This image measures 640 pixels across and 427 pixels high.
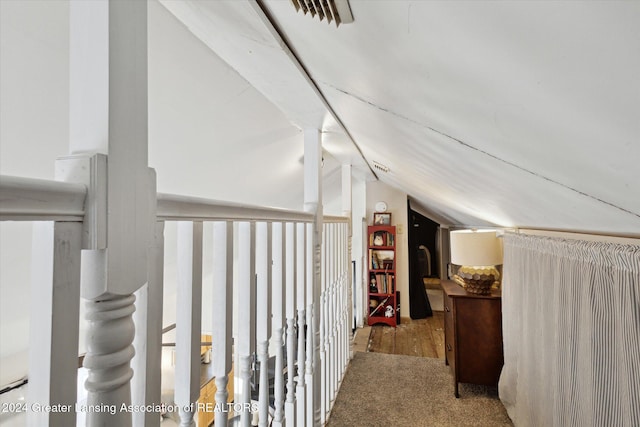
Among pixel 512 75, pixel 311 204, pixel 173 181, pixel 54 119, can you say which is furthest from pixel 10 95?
pixel 512 75

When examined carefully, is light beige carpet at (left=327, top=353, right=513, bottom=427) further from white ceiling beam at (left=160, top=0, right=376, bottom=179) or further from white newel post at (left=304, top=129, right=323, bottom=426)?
white ceiling beam at (left=160, top=0, right=376, bottom=179)

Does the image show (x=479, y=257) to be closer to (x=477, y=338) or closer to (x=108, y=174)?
(x=477, y=338)

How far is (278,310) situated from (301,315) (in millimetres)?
301

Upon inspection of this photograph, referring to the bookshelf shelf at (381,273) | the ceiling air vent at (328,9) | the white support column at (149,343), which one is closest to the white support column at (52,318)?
the white support column at (149,343)

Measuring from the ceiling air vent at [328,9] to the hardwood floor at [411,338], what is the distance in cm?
316

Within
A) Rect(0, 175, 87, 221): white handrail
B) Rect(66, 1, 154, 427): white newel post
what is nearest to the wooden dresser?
Rect(66, 1, 154, 427): white newel post

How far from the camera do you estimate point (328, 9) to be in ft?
2.05

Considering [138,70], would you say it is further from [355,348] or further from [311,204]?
[355,348]

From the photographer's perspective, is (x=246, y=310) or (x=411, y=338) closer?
(x=246, y=310)

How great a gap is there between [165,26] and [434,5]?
1273mm

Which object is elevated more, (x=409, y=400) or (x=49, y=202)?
(x=49, y=202)

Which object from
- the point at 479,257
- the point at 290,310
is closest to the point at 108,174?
the point at 290,310

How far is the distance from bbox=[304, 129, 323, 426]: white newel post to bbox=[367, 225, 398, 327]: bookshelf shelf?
2.40m

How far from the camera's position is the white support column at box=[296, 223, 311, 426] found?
1.45 meters
